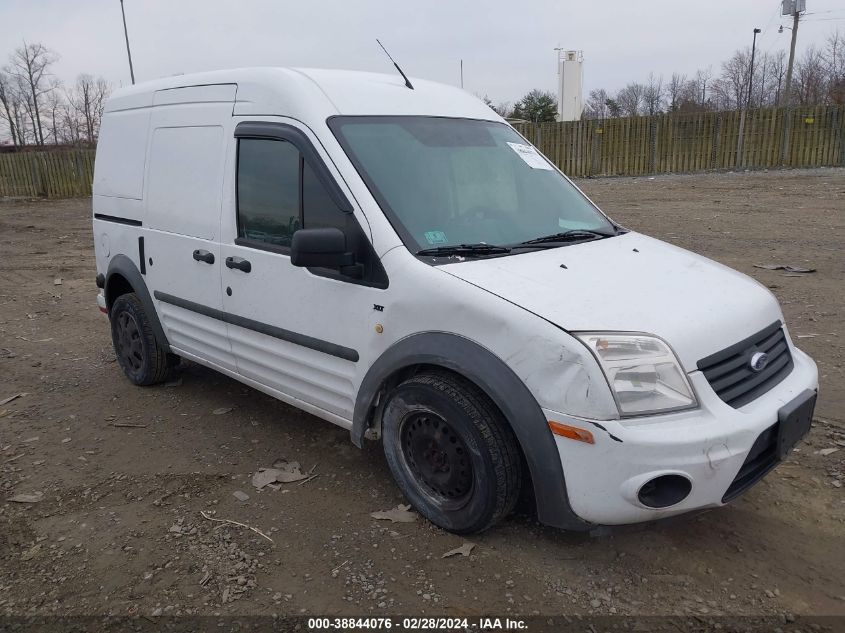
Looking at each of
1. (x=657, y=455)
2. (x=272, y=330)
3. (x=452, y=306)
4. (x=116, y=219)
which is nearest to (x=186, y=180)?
(x=116, y=219)

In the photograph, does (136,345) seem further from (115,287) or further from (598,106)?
(598,106)

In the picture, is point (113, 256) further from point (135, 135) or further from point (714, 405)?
point (714, 405)

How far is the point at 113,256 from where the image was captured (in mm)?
5246

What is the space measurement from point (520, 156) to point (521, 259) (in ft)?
3.67

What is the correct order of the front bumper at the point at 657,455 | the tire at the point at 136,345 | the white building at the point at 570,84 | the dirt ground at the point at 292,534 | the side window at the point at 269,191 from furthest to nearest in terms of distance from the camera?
the white building at the point at 570,84 → the tire at the point at 136,345 → the side window at the point at 269,191 → the dirt ground at the point at 292,534 → the front bumper at the point at 657,455

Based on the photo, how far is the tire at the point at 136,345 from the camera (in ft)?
16.6

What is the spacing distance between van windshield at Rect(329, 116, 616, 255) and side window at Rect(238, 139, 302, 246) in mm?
380

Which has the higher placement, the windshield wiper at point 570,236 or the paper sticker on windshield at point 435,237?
the paper sticker on windshield at point 435,237

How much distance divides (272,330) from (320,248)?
0.89 metres

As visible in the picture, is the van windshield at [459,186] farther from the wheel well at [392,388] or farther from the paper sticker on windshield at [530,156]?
the wheel well at [392,388]

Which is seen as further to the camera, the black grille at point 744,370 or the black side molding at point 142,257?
the black side molding at point 142,257

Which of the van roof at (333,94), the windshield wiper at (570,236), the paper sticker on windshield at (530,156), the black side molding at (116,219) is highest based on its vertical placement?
the van roof at (333,94)

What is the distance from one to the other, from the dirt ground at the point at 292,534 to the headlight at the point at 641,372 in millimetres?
534

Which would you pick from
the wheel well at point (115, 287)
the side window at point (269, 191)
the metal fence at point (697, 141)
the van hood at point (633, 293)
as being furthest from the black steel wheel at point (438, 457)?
the metal fence at point (697, 141)
